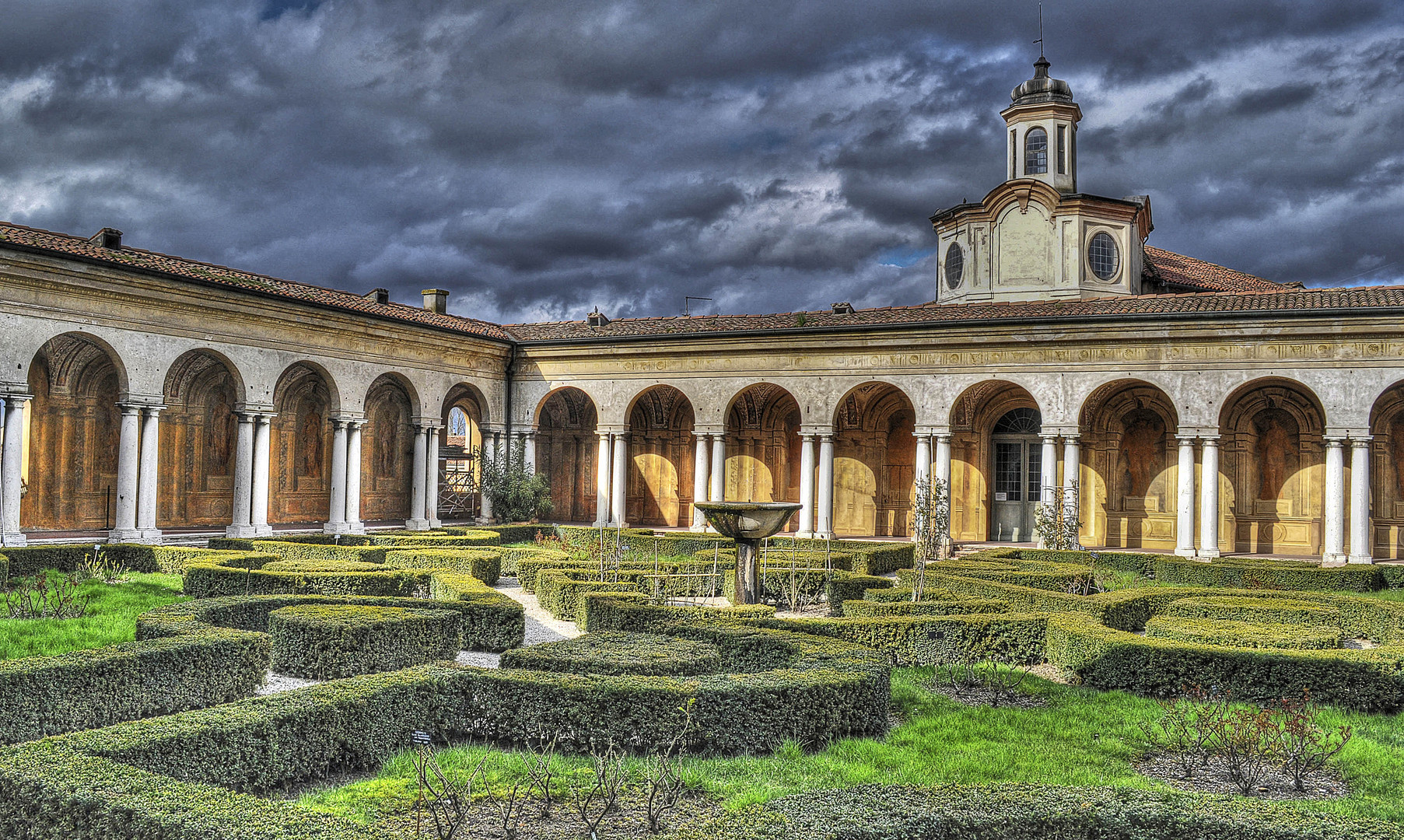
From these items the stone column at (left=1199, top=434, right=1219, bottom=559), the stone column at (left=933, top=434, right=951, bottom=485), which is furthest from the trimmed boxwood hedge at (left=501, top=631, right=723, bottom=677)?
the stone column at (left=1199, top=434, right=1219, bottom=559)

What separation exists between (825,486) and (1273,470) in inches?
461

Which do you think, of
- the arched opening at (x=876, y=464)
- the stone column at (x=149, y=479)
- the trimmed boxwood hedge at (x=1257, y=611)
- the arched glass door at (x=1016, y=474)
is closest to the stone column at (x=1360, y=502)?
the arched glass door at (x=1016, y=474)

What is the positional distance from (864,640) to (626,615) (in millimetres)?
3069

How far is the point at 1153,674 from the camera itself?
11.0m

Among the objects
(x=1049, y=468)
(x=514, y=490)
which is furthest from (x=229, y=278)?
(x=1049, y=468)

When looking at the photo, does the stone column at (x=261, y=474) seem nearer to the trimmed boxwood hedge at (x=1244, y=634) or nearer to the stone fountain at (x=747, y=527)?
the stone fountain at (x=747, y=527)

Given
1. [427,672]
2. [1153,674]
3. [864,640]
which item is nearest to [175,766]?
[427,672]

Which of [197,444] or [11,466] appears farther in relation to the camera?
[197,444]

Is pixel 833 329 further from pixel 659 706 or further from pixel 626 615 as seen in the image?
pixel 659 706

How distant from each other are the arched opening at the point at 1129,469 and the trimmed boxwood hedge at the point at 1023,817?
22524 millimetres

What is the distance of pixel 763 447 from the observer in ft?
109

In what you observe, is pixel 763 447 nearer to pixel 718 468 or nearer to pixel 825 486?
pixel 718 468

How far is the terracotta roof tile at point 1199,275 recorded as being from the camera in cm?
3653

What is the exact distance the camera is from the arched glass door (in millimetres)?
29781
